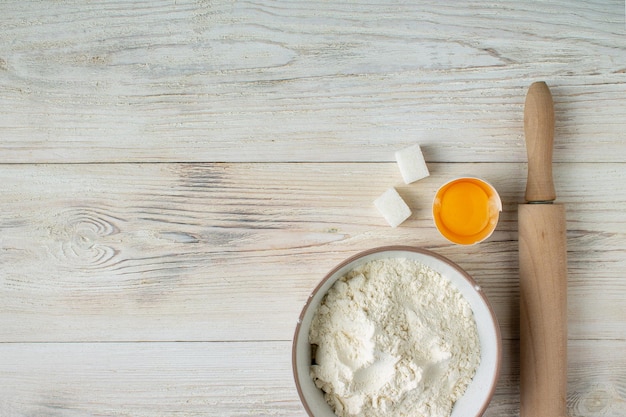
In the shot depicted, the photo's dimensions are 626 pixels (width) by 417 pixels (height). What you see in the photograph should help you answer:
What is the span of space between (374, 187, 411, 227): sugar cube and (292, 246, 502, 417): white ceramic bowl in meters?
0.07

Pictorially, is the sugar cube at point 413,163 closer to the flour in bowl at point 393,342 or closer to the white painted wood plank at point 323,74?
the white painted wood plank at point 323,74

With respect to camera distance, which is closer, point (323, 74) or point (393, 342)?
point (393, 342)

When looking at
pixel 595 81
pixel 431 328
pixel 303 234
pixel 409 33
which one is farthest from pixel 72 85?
pixel 595 81

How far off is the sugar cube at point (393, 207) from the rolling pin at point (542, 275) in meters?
0.19

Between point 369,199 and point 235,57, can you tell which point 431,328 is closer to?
point 369,199

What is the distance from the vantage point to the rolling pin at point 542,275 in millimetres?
772

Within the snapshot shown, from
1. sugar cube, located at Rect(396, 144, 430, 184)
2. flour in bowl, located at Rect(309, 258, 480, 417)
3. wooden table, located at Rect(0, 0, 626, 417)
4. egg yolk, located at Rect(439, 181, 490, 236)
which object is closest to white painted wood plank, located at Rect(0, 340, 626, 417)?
wooden table, located at Rect(0, 0, 626, 417)

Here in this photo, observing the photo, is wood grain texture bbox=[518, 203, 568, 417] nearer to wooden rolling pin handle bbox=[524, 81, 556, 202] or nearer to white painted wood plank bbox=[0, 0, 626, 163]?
wooden rolling pin handle bbox=[524, 81, 556, 202]

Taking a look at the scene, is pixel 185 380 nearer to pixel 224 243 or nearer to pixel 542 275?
pixel 224 243

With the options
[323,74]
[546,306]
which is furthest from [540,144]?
[323,74]

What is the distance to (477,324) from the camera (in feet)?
2.54

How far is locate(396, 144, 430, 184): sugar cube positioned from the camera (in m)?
0.81

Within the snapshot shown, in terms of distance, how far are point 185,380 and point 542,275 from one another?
24.3 inches

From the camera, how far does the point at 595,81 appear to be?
0.84 m
